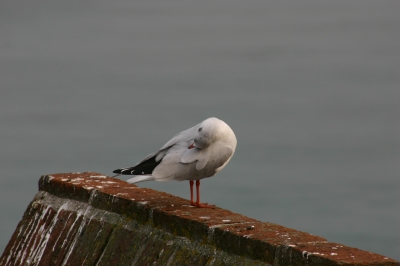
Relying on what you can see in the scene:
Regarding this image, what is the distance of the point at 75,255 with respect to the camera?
4684 mm

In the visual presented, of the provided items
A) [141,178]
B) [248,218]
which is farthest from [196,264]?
[141,178]

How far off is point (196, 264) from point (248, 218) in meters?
0.60

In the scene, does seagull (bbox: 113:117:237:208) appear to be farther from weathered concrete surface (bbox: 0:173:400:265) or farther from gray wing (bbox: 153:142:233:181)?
weathered concrete surface (bbox: 0:173:400:265)

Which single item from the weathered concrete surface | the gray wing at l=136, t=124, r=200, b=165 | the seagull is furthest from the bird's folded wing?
the weathered concrete surface

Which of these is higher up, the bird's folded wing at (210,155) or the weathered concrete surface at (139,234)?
the bird's folded wing at (210,155)

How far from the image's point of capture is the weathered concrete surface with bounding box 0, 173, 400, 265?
12.7 feet

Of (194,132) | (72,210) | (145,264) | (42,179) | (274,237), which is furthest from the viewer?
(194,132)

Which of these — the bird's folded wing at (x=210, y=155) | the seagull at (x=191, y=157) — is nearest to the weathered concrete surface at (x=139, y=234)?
the seagull at (x=191, y=157)

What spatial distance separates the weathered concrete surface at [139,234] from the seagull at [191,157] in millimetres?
253

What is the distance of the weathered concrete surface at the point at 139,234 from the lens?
3.88m

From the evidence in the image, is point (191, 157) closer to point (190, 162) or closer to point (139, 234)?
point (190, 162)

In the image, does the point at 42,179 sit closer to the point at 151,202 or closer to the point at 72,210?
the point at 72,210

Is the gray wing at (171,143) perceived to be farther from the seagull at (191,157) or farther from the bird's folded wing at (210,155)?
the bird's folded wing at (210,155)

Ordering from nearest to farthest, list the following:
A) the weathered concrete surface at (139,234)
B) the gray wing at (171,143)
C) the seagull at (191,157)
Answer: the weathered concrete surface at (139,234), the seagull at (191,157), the gray wing at (171,143)
